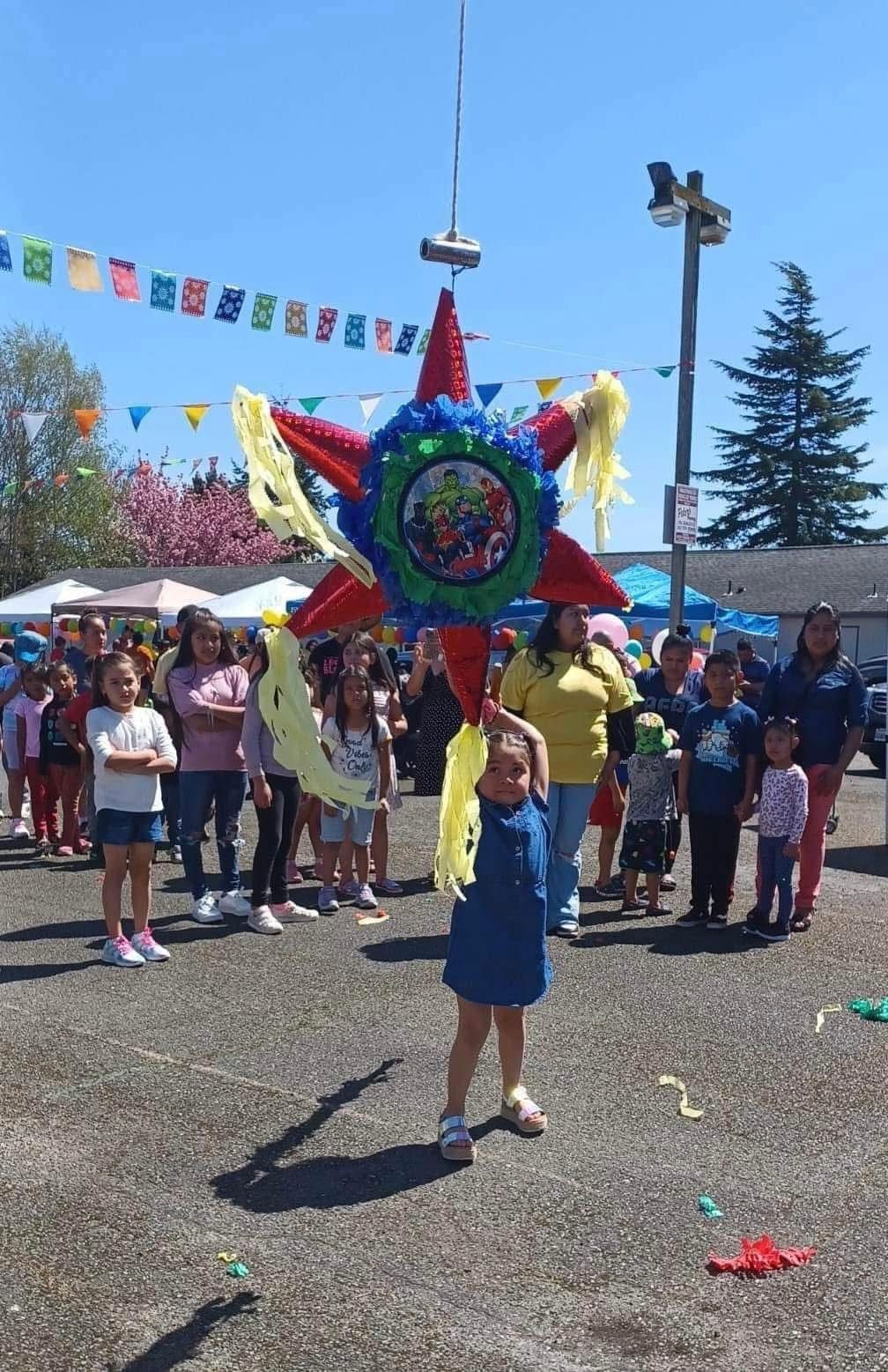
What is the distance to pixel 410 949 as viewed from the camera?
5.96 metres

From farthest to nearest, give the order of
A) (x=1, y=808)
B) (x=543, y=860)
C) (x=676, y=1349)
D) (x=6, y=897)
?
(x=1, y=808) → (x=6, y=897) → (x=543, y=860) → (x=676, y=1349)

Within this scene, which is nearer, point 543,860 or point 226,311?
point 543,860

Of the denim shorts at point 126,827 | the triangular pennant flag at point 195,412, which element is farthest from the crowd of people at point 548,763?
the triangular pennant flag at point 195,412

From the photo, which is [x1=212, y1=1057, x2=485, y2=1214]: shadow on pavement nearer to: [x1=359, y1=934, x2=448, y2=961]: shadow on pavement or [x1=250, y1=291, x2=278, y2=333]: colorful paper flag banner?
[x1=359, y1=934, x2=448, y2=961]: shadow on pavement

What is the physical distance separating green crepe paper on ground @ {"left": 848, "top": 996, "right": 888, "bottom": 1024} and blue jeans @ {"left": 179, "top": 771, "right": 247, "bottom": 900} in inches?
124

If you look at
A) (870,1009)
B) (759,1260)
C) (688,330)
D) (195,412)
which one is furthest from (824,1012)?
(195,412)

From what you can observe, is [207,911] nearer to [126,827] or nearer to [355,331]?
[126,827]

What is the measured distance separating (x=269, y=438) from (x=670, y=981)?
333 centimetres

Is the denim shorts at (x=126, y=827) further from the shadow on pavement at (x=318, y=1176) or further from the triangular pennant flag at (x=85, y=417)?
the triangular pennant flag at (x=85, y=417)

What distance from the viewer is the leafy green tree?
3650 centimetres

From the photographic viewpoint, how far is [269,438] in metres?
3.07

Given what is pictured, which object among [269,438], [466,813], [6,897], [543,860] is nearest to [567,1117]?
[543,860]

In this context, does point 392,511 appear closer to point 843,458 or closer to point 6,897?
point 6,897

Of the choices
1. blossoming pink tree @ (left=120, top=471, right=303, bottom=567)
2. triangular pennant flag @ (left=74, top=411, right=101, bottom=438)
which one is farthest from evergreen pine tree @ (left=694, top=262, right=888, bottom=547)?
triangular pennant flag @ (left=74, top=411, right=101, bottom=438)
